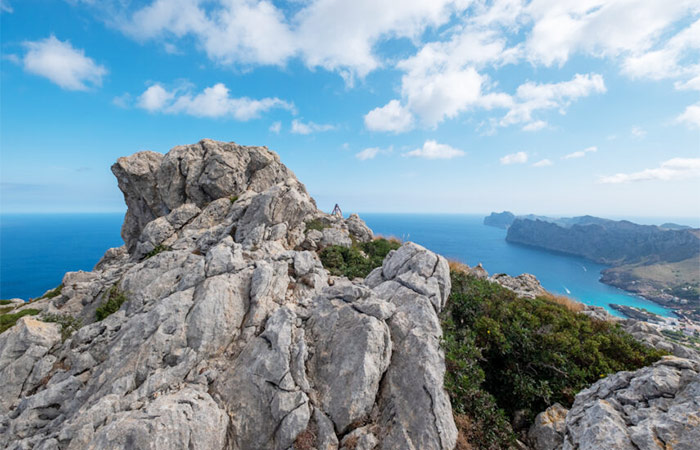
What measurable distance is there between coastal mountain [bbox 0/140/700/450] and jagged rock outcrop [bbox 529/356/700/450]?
0.04 metres

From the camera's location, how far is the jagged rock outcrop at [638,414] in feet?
18.5

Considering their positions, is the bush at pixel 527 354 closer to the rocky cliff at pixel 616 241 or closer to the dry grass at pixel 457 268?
the dry grass at pixel 457 268

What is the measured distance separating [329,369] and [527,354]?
8367 mm

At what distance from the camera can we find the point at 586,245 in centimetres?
13912

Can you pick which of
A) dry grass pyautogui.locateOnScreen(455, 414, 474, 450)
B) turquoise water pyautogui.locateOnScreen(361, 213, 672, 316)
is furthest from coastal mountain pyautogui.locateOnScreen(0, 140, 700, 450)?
turquoise water pyautogui.locateOnScreen(361, 213, 672, 316)

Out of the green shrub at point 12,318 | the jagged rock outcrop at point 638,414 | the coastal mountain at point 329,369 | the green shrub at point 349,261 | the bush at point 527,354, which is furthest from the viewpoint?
the green shrub at point 12,318

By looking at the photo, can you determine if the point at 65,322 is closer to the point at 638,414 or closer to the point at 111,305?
the point at 111,305

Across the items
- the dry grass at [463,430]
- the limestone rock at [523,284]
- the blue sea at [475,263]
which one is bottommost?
the blue sea at [475,263]

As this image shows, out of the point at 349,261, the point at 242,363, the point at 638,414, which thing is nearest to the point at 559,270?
the point at 349,261

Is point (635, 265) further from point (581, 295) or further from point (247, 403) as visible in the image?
point (247, 403)

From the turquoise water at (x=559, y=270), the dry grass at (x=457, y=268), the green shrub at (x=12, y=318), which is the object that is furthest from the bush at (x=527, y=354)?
the turquoise water at (x=559, y=270)

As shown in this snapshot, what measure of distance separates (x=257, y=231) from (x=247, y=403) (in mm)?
13626

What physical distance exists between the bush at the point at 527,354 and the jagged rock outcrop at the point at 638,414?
5.08 feet

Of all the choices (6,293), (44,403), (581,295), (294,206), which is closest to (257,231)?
(294,206)
